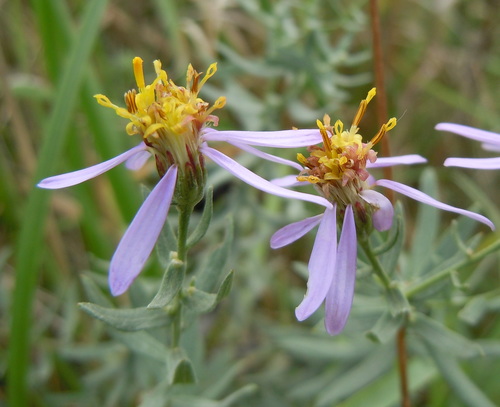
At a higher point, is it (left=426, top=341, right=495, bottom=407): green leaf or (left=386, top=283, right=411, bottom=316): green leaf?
A: (left=386, top=283, right=411, bottom=316): green leaf

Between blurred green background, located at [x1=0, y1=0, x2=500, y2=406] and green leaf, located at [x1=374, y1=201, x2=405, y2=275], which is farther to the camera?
blurred green background, located at [x1=0, y1=0, x2=500, y2=406]

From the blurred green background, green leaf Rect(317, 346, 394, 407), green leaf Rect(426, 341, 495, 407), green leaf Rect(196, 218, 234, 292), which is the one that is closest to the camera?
green leaf Rect(196, 218, 234, 292)

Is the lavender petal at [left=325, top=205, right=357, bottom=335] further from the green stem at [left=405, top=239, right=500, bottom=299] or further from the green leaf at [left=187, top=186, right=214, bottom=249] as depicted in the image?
the green stem at [left=405, top=239, right=500, bottom=299]

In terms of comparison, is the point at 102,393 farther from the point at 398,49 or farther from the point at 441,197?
the point at 398,49

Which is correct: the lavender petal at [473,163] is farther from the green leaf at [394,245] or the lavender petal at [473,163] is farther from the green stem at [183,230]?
the green stem at [183,230]

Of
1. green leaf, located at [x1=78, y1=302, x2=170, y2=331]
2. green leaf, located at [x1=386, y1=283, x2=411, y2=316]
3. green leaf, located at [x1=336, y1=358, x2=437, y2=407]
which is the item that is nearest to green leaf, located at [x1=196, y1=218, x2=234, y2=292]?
green leaf, located at [x1=78, y1=302, x2=170, y2=331]

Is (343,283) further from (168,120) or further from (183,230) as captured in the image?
(168,120)

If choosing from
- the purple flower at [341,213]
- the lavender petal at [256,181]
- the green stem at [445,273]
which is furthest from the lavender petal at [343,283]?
the green stem at [445,273]

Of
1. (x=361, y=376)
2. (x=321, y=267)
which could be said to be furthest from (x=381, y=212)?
(x=361, y=376)
